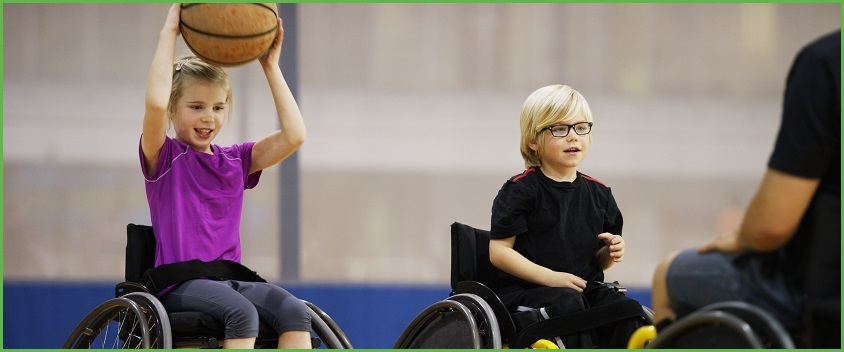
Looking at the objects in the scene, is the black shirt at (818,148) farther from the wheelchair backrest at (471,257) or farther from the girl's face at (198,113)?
the girl's face at (198,113)

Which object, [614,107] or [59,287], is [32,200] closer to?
[59,287]

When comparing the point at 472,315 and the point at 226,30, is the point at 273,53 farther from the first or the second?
the point at 472,315

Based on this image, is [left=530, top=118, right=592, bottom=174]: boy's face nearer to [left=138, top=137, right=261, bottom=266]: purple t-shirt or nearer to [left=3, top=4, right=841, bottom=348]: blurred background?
[left=138, top=137, right=261, bottom=266]: purple t-shirt

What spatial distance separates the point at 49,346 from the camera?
5.22 metres

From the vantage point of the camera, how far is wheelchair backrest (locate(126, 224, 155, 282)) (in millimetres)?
2945

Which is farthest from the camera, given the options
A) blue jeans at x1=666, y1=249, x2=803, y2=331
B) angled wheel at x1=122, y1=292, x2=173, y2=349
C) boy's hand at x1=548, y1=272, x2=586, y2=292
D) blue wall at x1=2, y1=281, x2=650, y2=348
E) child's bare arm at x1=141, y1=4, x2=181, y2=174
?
blue wall at x1=2, y1=281, x2=650, y2=348

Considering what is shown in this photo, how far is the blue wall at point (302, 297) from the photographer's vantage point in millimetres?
5266

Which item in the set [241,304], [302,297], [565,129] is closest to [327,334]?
[241,304]

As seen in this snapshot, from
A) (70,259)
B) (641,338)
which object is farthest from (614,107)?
(641,338)

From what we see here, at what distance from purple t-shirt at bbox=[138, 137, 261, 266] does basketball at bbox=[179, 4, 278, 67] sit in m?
0.38

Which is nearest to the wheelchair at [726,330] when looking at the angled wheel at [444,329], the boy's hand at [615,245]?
the angled wheel at [444,329]

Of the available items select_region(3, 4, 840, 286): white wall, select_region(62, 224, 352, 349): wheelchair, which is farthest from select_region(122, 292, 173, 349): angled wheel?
select_region(3, 4, 840, 286): white wall

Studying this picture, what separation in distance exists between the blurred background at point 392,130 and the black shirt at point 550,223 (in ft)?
7.79

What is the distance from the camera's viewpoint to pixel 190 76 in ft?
9.82
